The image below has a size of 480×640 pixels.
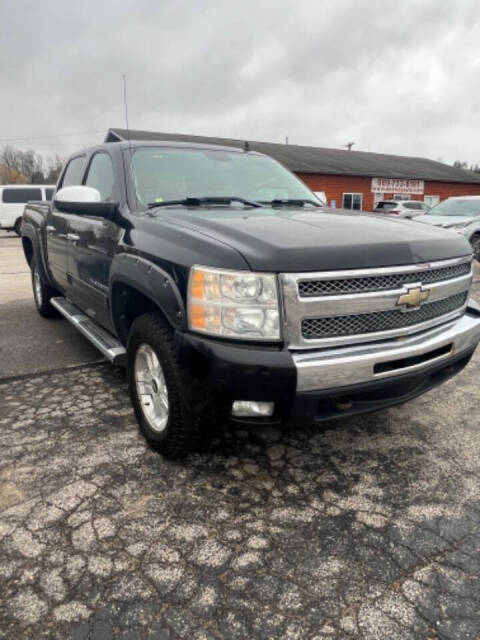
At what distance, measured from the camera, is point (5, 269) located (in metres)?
10.6

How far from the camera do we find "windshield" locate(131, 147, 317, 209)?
319 cm

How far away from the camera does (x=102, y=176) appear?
366 centimetres

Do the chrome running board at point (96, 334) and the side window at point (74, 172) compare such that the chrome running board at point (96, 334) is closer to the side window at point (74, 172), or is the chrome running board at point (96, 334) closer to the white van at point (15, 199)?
the side window at point (74, 172)

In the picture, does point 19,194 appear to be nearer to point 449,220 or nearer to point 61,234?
point 449,220

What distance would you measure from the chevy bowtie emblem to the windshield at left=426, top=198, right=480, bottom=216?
10044mm

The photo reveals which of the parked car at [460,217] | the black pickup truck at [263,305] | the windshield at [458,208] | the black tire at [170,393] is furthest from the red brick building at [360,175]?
the black tire at [170,393]

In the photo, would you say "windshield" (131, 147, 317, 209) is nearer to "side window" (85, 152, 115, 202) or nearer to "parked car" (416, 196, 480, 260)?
"side window" (85, 152, 115, 202)

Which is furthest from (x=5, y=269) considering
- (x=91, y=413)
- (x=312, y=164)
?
(x=312, y=164)

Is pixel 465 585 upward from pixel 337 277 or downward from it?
downward

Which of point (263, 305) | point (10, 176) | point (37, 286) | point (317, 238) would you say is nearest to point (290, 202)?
point (317, 238)

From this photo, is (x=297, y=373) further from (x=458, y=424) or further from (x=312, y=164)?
(x=312, y=164)

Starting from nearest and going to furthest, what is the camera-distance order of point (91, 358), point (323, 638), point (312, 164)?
point (323, 638)
point (91, 358)
point (312, 164)

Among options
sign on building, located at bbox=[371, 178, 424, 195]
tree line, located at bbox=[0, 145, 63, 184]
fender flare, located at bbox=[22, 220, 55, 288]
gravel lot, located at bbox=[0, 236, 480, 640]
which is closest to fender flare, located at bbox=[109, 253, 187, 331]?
gravel lot, located at bbox=[0, 236, 480, 640]

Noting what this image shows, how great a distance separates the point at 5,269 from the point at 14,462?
362 inches
